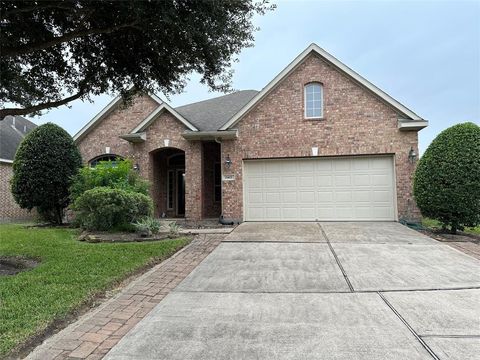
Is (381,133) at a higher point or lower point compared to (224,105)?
lower

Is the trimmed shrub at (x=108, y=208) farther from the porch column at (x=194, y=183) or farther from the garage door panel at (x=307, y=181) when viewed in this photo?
the garage door panel at (x=307, y=181)

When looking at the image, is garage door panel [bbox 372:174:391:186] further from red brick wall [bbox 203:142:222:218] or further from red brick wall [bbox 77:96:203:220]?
red brick wall [bbox 203:142:222:218]

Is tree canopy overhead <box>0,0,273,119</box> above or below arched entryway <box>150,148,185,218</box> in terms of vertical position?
above

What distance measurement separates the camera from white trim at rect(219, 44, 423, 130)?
11938mm

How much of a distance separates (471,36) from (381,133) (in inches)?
147

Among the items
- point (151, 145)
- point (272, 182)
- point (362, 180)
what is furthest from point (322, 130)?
point (151, 145)

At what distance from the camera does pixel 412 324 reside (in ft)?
12.3

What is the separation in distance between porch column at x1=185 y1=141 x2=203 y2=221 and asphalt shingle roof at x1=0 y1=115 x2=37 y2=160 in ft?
34.6

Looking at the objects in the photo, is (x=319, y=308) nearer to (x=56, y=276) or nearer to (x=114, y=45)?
(x=56, y=276)

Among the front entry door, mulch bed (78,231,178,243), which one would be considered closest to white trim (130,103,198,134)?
the front entry door

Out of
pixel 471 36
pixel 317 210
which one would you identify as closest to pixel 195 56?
pixel 317 210

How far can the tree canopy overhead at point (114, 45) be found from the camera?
19.9 ft

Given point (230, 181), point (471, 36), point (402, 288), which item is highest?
point (471, 36)

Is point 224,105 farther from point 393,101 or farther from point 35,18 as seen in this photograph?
point 35,18
